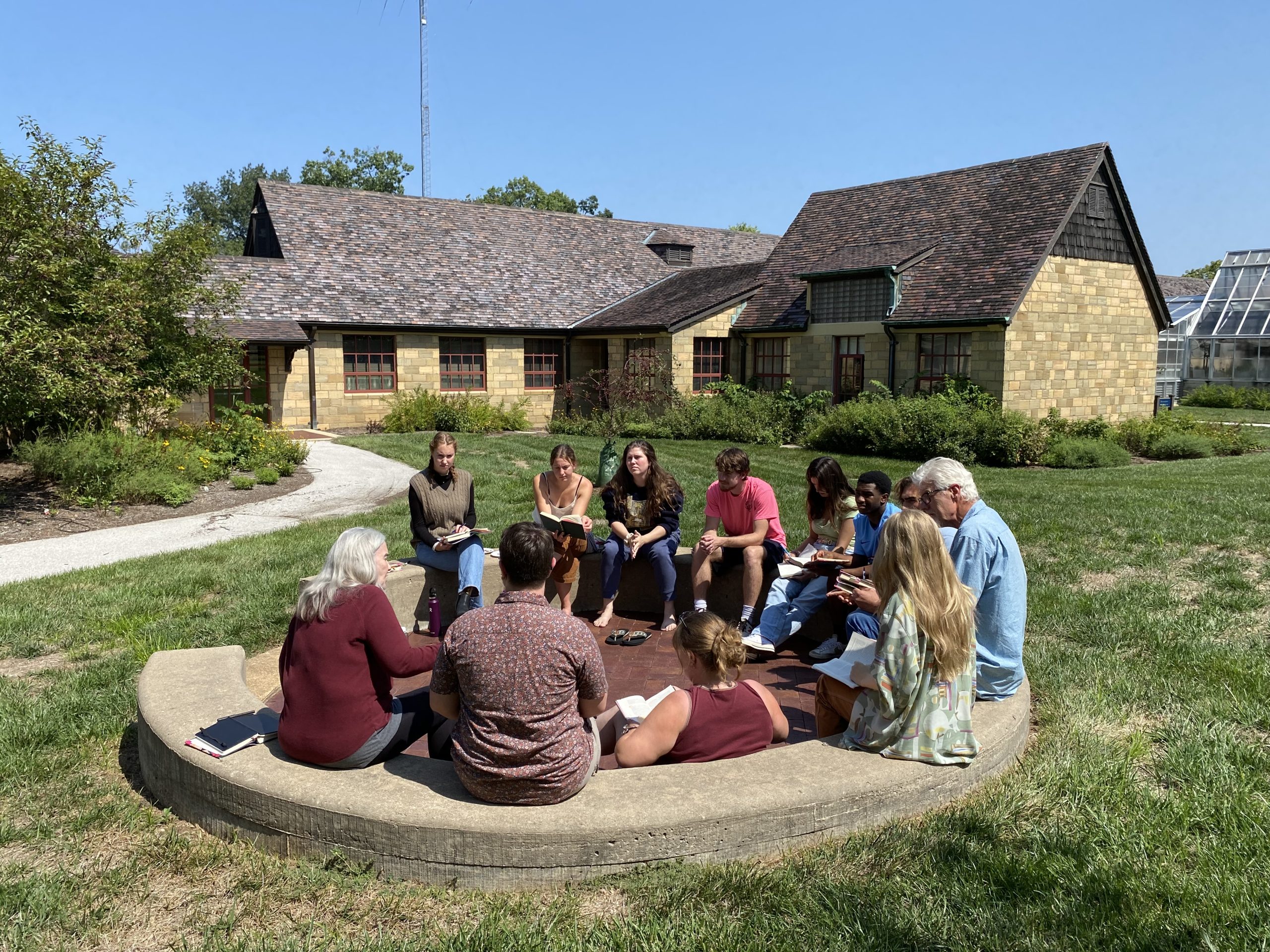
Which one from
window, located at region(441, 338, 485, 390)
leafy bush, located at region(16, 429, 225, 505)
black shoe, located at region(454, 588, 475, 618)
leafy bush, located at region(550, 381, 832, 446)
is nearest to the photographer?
black shoe, located at region(454, 588, 475, 618)

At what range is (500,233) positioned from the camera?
31.8 metres

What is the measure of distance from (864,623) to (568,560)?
2.47 metres

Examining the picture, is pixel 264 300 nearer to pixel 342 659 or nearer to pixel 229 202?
pixel 342 659

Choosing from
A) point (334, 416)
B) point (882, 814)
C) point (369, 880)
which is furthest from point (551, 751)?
point (334, 416)

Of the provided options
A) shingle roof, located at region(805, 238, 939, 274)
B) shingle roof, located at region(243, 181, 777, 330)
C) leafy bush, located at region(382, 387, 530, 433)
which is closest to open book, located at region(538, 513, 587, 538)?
shingle roof, located at region(805, 238, 939, 274)

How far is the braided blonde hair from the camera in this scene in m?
4.01

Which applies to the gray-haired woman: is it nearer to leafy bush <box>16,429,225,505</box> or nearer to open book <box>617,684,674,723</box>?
open book <box>617,684,674,723</box>

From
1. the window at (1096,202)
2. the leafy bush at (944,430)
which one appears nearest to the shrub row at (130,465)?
the leafy bush at (944,430)

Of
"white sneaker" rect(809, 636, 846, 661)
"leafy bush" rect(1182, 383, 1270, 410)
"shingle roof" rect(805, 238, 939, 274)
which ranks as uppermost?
"shingle roof" rect(805, 238, 939, 274)

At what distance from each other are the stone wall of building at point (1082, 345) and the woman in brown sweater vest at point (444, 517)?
604 inches

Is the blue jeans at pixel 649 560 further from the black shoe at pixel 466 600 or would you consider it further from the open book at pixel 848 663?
the open book at pixel 848 663

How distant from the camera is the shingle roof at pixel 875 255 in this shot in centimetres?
2220

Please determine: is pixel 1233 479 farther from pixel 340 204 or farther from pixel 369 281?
pixel 340 204

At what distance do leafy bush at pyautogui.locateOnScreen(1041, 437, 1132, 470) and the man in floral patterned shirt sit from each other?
16.5m
